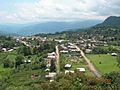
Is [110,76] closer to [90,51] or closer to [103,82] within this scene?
[103,82]

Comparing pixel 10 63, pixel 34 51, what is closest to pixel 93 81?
pixel 10 63

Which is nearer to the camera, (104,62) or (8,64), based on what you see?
(104,62)

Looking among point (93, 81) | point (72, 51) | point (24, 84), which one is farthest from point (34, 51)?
point (93, 81)

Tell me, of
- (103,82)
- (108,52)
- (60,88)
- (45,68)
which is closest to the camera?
(60,88)

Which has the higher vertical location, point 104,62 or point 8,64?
point 104,62

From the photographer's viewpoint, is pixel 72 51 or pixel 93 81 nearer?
pixel 93 81

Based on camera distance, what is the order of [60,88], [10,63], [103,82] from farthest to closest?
[10,63] → [103,82] → [60,88]

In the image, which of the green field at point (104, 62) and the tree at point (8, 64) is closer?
the green field at point (104, 62)

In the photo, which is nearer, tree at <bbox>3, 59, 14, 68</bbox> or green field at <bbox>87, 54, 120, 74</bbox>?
green field at <bbox>87, 54, 120, 74</bbox>
